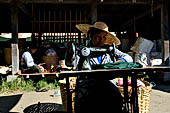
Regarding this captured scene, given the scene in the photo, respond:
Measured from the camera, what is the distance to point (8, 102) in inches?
206

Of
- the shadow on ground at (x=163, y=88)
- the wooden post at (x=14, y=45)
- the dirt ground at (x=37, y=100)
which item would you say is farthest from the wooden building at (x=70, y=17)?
the dirt ground at (x=37, y=100)

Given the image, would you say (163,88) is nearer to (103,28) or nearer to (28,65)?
(103,28)

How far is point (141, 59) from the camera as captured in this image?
757 centimetres

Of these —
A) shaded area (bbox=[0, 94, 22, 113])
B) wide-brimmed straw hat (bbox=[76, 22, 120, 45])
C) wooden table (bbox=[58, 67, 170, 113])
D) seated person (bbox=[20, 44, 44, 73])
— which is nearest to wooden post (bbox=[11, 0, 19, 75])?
seated person (bbox=[20, 44, 44, 73])

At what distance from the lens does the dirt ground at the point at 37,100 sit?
4.43 meters

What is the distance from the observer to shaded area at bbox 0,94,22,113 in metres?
4.61

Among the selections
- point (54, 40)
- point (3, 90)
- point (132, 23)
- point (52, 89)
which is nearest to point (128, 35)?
point (132, 23)

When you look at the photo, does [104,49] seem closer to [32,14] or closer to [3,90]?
[3,90]

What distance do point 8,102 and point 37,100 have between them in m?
0.77

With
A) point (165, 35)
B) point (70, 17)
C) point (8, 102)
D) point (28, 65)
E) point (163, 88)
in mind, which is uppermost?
point (70, 17)

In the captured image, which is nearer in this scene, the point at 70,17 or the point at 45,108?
the point at 45,108

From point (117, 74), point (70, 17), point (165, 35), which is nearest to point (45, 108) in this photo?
point (117, 74)

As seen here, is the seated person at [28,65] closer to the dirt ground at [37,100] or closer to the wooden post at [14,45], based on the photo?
the wooden post at [14,45]

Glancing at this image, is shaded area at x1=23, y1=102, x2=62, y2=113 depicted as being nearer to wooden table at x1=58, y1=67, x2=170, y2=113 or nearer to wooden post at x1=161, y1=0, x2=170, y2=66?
wooden table at x1=58, y1=67, x2=170, y2=113
